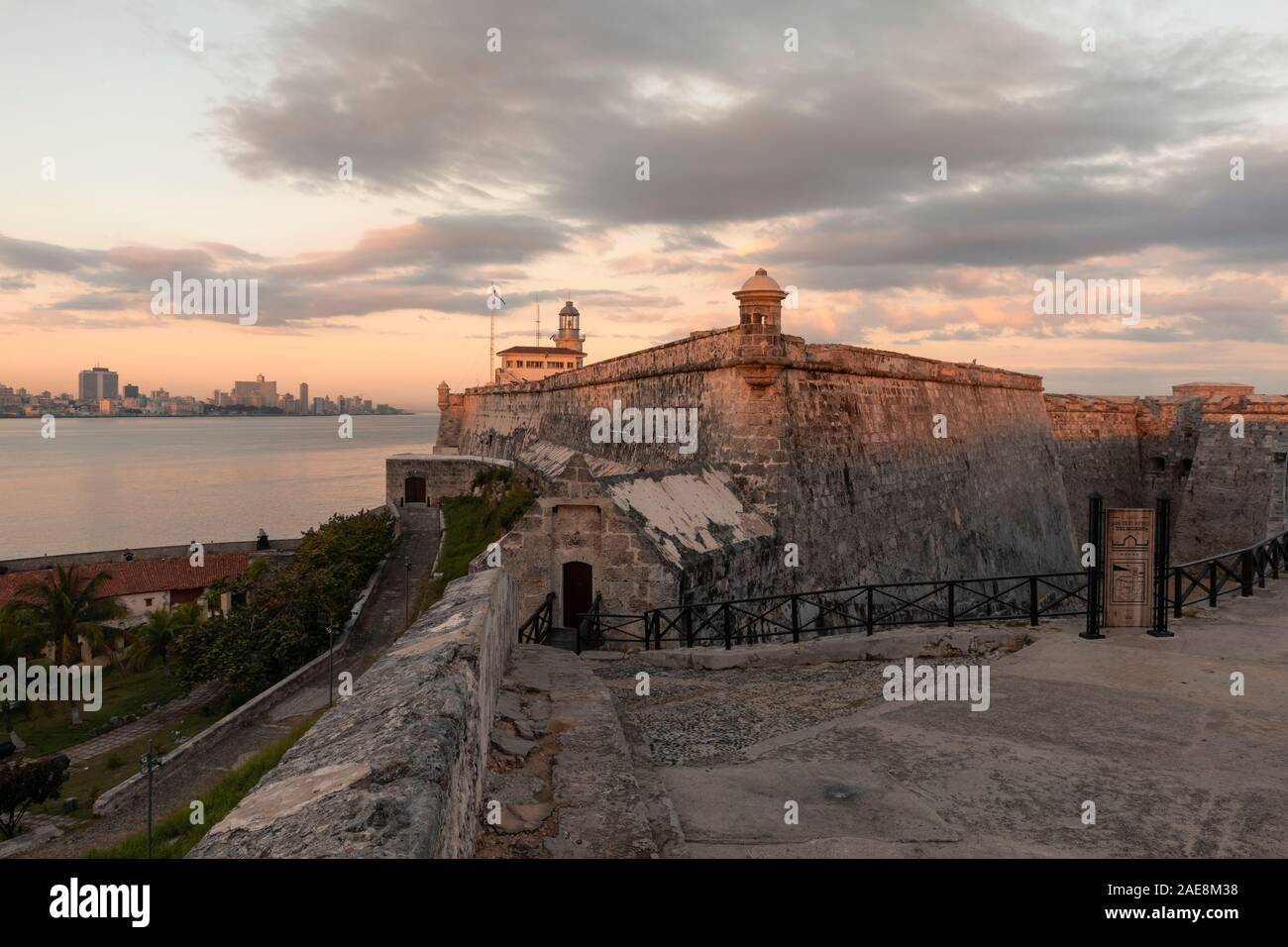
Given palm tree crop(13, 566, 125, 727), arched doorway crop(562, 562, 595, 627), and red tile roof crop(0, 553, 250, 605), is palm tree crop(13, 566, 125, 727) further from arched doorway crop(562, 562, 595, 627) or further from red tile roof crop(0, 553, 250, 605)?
arched doorway crop(562, 562, 595, 627)

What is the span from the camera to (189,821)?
652 inches

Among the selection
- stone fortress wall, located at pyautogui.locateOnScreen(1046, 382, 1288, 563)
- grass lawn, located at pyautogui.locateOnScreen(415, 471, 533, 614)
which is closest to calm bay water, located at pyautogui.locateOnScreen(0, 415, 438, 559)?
grass lawn, located at pyautogui.locateOnScreen(415, 471, 533, 614)

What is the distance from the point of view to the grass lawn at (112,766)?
22641 mm

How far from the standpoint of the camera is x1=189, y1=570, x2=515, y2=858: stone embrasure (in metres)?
2.39

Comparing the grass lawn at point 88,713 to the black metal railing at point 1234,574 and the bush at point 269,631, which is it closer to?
the bush at point 269,631

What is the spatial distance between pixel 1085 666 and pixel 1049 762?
2992 mm

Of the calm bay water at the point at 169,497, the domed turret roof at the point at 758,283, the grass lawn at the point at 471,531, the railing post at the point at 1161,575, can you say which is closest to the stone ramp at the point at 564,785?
the railing post at the point at 1161,575

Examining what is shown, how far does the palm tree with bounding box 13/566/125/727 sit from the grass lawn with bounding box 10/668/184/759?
814 millimetres

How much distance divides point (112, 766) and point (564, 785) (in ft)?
89.5

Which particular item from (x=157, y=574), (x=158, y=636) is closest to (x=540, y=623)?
(x=158, y=636)

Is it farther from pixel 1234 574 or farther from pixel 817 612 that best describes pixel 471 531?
pixel 1234 574

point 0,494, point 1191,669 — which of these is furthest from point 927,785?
point 0,494
